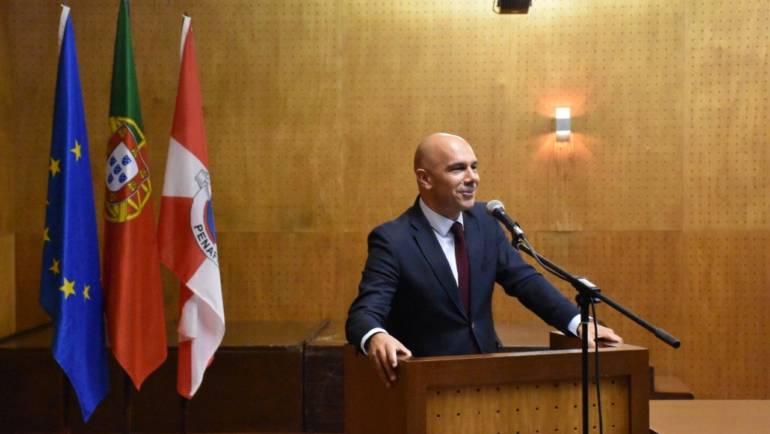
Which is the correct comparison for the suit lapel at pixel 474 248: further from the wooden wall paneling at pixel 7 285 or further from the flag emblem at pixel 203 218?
the wooden wall paneling at pixel 7 285

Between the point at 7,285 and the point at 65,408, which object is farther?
the point at 7,285

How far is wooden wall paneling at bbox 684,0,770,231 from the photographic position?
5.74 metres

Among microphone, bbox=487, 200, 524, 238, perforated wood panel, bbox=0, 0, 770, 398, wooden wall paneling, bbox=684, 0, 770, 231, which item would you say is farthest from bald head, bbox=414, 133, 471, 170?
wooden wall paneling, bbox=684, 0, 770, 231

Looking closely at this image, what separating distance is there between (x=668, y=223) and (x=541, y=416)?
12.0 ft

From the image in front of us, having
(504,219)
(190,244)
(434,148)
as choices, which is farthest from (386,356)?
(190,244)

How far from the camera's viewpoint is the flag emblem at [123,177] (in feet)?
12.8

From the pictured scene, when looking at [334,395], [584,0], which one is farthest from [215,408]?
[584,0]

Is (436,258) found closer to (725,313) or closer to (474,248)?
(474,248)

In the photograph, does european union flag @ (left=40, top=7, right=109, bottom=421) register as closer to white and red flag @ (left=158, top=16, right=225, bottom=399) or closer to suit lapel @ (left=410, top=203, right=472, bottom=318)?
white and red flag @ (left=158, top=16, right=225, bottom=399)

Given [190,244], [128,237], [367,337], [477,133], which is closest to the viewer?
[367,337]

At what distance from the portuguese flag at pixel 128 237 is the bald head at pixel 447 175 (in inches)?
57.3

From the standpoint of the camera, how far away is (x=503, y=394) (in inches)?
96.4

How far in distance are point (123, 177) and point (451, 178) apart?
1.60 meters

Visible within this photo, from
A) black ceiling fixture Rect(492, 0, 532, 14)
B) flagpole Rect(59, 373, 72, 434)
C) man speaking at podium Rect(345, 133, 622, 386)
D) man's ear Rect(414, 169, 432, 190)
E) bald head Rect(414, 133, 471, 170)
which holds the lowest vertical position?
flagpole Rect(59, 373, 72, 434)
